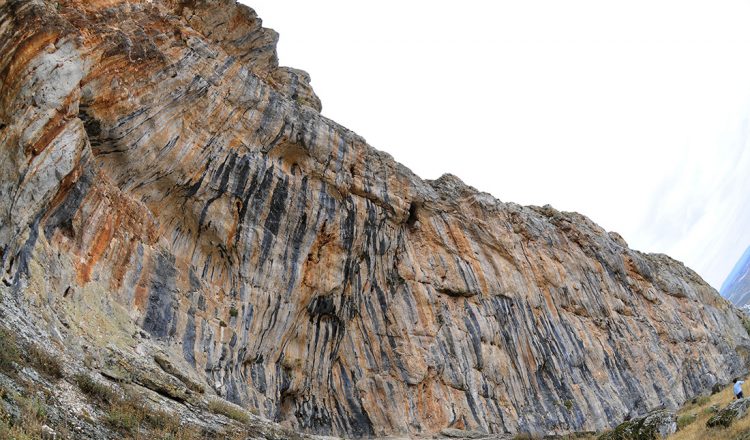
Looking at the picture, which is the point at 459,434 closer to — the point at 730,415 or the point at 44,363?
the point at 730,415

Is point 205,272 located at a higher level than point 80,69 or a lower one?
lower

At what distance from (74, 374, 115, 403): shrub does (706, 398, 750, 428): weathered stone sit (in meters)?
18.6

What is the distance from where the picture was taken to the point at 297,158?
31156mm

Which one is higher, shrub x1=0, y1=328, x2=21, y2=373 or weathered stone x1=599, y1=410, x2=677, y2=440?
shrub x1=0, y1=328, x2=21, y2=373

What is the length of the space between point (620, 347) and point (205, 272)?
3408 cm

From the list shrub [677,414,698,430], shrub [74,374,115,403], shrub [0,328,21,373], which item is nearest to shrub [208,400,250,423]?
shrub [74,374,115,403]

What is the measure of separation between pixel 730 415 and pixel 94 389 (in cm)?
1947

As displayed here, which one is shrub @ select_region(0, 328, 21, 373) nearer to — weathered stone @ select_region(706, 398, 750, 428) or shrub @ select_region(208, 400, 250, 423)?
shrub @ select_region(208, 400, 250, 423)

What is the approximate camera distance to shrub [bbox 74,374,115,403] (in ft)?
41.0

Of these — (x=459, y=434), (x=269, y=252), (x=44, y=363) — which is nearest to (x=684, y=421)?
(x=459, y=434)

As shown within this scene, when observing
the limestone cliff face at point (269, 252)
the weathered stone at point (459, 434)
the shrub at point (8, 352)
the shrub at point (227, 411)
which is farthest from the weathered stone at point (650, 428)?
the shrub at point (8, 352)

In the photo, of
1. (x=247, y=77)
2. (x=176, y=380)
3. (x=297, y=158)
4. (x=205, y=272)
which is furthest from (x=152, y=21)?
(x=176, y=380)

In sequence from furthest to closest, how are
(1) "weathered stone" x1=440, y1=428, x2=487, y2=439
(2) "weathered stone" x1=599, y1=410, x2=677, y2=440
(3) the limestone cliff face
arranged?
(1) "weathered stone" x1=440, y1=428, x2=487, y2=439 < (2) "weathered stone" x1=599, y1=410, x2=677, y2=440 < (3) the limestone cliff face

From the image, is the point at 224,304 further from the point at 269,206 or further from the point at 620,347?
the point at 620,347
